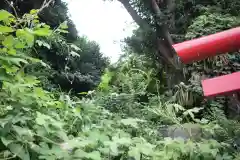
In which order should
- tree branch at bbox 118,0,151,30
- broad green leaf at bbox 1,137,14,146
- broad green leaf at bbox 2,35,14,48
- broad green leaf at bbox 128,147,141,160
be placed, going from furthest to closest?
1. tree branch at bbox 118,0,151,30
2. broad green leaf at bbox 128,147,141,160
3. broad green leaf at bbox 2,35,14,48
4. broad green leaf at bbox 1,137,14,146

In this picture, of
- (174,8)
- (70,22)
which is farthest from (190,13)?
(70,22)

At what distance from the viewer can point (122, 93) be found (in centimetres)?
386

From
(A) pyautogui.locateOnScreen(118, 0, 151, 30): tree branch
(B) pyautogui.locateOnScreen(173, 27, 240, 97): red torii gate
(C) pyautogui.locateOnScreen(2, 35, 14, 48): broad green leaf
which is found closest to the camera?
(C) pyautogui.locateOnScreen(2, 35, 14, 48): broad green leaf

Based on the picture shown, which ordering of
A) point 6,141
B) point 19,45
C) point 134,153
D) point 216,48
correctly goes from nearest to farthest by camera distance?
1. point 6,141
2. point 19,45
3. point 134,153
4. point 216,48

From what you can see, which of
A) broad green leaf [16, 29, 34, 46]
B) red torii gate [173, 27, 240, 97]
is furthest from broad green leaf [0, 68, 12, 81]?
red torii gate [173, 27, 240, 97]

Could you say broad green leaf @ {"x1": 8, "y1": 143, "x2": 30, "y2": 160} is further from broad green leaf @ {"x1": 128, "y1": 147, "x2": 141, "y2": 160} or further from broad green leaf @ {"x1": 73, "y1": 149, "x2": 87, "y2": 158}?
broad green leaf @ {"x1": 128, "y1": 147, "x2": 141, "y2": 160}

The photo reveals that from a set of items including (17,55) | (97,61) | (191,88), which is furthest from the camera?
(97,61)

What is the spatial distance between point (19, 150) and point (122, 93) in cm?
298

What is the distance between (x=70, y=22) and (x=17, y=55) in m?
7.15

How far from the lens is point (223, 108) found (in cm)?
457

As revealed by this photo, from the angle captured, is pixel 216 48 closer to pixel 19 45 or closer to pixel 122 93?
pixel 19 45

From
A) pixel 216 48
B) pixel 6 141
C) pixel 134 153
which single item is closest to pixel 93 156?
pixel 134 153

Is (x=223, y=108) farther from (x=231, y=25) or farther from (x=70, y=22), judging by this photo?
(x=70, y=22)

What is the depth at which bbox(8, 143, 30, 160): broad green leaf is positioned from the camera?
0.90m
